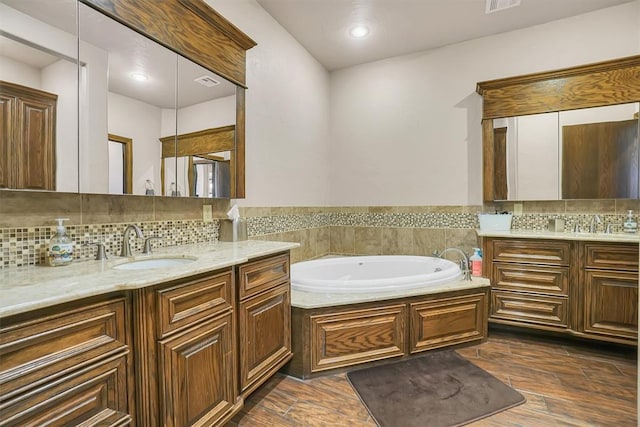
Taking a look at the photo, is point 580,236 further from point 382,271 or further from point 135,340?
point 135,340

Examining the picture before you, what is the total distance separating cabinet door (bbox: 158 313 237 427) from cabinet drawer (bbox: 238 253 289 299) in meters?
0.19

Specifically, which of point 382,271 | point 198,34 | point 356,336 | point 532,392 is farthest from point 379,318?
point 198,34

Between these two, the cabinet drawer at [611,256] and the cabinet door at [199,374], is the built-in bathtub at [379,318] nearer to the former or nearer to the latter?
the cabinet door at [199,374]

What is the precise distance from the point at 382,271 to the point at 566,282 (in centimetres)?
150

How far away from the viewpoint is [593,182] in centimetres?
269

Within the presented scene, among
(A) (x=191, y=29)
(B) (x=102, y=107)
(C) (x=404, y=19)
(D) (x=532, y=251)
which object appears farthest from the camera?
(C) (x=404, y=19)

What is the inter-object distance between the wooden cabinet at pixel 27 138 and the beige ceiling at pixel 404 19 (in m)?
1.98

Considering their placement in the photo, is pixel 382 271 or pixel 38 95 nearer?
pixel 38 95

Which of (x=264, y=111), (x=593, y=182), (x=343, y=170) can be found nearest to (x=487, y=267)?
(x=593, y=182)

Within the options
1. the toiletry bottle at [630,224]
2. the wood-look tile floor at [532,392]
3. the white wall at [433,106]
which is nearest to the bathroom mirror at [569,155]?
the toiletry bottle at [630,224]

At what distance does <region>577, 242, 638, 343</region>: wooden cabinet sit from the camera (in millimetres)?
2246

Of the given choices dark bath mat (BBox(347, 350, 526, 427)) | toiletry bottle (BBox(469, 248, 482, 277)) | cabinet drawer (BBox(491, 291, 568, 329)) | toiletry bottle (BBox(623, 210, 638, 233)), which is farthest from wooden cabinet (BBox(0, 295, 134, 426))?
toiletry bottle (BBox(623, 210, 638, 233))

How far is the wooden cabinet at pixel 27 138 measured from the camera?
3.79 feet

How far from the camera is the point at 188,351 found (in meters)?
1.28
